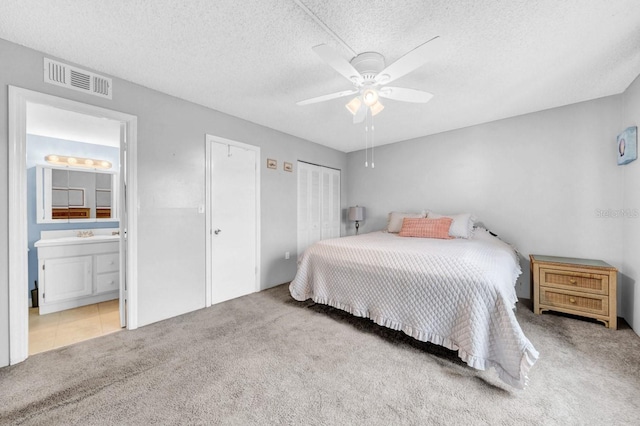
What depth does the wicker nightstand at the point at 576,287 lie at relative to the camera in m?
2.39

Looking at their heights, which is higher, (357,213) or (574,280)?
(357,213)

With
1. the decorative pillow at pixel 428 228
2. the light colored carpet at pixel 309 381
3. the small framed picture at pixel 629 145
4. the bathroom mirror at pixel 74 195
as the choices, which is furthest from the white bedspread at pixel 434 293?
the bathroom mirror at pixel 74 195

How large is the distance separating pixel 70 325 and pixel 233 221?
1.88m

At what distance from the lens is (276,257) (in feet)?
12.6

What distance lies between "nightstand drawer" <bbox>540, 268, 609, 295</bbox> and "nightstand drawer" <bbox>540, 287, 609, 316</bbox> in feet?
0.17

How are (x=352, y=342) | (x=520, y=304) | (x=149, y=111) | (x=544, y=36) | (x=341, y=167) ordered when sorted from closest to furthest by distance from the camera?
(x=544, y=36), (x=352, y=342), (x=149, y=111), (x=520, y=304), (x=341, y=167)

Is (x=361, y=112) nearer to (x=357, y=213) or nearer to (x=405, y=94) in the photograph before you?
(x=405, y=94)

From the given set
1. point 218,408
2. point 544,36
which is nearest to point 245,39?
point 544,36

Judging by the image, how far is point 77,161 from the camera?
3.56 meters

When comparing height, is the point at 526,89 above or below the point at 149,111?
above

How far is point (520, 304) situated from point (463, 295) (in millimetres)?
1871

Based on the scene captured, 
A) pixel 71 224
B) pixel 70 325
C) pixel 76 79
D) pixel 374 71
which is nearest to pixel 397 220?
pixel 374 71

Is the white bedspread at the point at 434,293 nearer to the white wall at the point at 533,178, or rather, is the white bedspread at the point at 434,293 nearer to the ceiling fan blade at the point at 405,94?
the white wall at the point at 533,178

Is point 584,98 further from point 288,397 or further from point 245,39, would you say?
point 288,397
